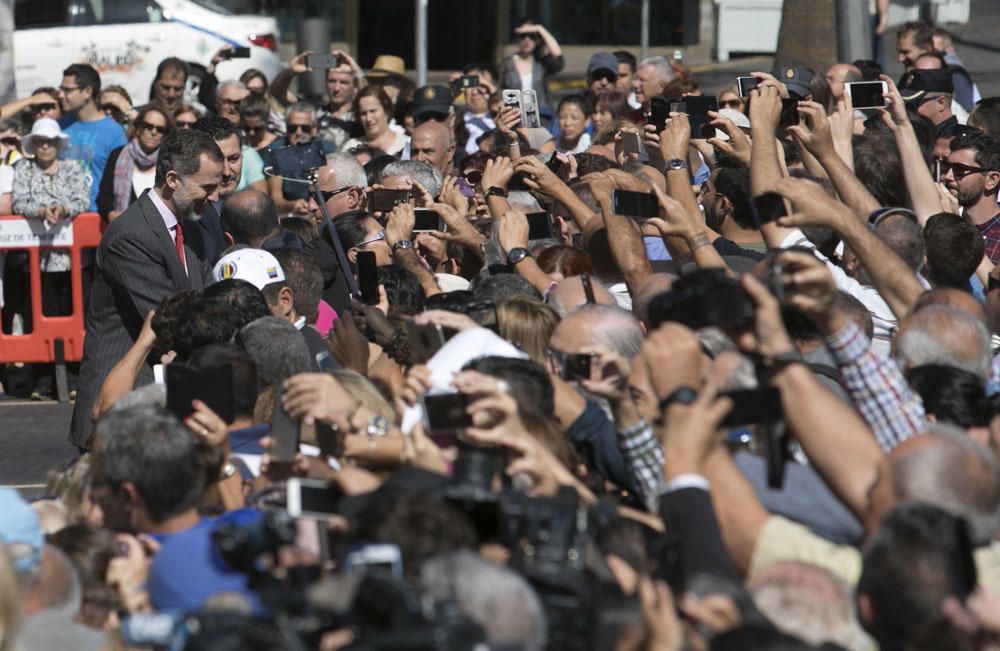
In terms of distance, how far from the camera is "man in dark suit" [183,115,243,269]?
7590 mm

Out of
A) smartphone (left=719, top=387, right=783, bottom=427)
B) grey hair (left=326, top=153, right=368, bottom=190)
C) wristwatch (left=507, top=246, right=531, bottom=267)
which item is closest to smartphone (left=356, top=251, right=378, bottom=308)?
wristwatch (left=507, top=246, right=531, bottom=267)

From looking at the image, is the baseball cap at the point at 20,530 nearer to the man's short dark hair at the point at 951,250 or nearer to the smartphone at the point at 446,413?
the smartphone at the point at 446,413

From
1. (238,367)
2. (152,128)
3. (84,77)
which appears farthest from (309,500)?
(84,77)

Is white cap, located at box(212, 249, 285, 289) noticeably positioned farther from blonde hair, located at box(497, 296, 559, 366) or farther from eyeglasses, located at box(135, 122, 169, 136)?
eyeglasses, located at box(135, 122, 169, 136)

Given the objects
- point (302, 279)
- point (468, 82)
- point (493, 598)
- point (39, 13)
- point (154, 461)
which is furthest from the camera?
point (39, 13)

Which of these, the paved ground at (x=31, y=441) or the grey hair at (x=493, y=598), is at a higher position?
the grey hair at (x=493, y=598)

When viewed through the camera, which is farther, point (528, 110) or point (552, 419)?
point (528, 110)

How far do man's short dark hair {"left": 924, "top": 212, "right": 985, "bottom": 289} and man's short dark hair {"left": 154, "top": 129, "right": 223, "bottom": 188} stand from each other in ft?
9.87

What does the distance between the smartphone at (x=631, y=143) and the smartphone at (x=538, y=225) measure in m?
0.99

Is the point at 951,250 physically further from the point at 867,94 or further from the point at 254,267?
the point at 254,267

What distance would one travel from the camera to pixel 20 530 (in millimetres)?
3893

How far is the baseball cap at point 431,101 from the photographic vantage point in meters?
11.2

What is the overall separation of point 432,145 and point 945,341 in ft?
18.1

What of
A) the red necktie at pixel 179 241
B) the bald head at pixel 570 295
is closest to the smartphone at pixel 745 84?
the bald head at pixel 570 295
